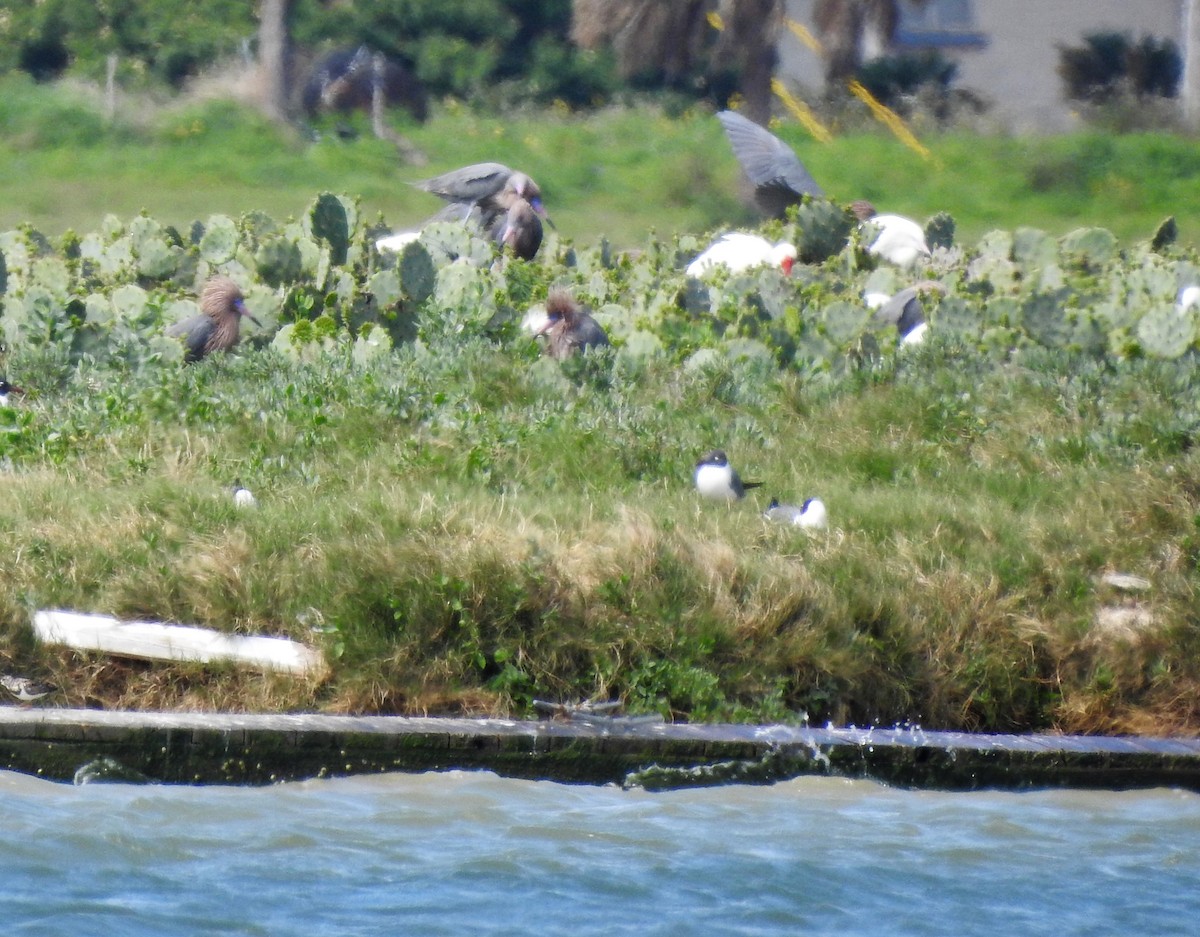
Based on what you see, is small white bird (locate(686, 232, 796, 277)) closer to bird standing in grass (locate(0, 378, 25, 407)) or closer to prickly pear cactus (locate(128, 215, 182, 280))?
prickly pear cactus (locate(128, 215, 182, 280))

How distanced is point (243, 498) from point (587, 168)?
81.5ft

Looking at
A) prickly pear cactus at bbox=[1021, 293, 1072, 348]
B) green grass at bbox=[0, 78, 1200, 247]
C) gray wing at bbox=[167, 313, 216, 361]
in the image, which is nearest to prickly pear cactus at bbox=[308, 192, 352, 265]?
gray wing at bbox=[167, 313, 216, 361]

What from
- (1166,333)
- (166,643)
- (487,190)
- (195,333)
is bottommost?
(166,643)

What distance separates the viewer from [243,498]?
7.56 metres

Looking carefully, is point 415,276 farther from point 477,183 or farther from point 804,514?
point 804,514

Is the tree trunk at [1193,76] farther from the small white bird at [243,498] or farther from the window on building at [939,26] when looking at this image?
the small white bird at [243,498]

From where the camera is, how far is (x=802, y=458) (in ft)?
29.5

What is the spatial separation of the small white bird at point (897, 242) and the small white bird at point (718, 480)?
666cm

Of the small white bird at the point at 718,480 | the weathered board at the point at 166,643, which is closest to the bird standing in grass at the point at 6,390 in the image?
the weathered board at the point at 166,643

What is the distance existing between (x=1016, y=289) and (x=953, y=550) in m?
5.46

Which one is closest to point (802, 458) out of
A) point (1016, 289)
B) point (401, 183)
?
point (1016, 289)

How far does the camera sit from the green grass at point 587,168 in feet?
96.4

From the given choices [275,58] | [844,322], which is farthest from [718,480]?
[275,58]

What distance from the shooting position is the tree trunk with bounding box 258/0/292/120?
106 ft
